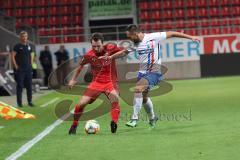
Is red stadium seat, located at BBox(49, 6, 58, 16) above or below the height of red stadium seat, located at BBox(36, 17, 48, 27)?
above

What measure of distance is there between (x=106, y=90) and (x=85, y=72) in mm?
20265

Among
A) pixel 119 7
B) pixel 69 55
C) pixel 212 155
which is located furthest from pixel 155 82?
pixel 119 7

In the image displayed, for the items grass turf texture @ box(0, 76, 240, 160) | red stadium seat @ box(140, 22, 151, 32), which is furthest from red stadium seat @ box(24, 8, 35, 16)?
grass turf texture @ box(0, 76, 240, 160)

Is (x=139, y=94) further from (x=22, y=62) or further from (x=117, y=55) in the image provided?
(x=22, y=62)

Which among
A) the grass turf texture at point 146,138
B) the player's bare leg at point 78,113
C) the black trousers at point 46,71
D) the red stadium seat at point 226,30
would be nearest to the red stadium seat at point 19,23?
the black trousers at point 46,71

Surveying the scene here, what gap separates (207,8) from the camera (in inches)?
1487

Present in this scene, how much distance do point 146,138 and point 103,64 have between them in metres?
1.73

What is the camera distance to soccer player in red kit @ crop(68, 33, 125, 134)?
1067 centimetres

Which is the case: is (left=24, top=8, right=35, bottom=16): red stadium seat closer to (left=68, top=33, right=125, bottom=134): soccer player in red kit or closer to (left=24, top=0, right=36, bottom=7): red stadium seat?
(left=24, top=0, right=36, bottom=7): red stadium seat

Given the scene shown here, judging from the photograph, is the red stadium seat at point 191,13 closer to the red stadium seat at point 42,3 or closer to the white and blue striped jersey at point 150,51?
the red stadium seat at point 42,3

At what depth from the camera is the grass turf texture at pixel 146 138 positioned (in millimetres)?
8203

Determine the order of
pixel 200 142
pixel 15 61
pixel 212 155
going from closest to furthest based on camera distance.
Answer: pixel 212 155 < pixel 200 142 < pixel 15 61

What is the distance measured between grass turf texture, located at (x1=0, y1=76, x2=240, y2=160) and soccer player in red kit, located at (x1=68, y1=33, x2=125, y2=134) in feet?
1.21

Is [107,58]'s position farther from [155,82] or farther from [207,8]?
[207,8]
